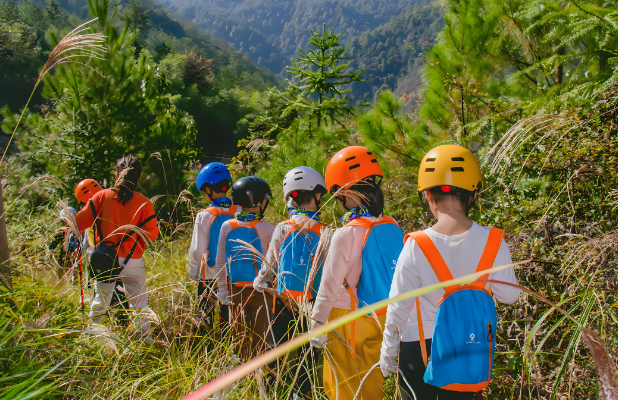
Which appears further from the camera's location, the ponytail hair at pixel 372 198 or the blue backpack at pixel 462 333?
the ponytail hair at pixel 372 198

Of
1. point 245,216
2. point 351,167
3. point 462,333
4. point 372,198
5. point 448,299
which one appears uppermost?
point 351,167

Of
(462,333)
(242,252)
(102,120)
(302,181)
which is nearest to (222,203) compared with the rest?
(242,252)

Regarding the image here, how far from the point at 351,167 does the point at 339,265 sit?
2.15ft

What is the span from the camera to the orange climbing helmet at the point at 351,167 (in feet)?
7.70

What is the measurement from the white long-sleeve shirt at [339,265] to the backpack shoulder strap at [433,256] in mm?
513

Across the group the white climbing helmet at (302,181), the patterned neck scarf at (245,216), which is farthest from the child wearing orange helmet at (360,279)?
the patterned neck scarf at (245,216)

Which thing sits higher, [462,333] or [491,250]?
[491,250]

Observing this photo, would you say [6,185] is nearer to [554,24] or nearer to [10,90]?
[554,24]

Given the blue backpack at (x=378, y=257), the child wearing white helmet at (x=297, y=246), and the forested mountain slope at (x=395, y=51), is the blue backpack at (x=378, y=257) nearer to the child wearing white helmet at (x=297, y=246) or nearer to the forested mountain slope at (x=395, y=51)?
the child wearing white helmet at (x=297, y=246)

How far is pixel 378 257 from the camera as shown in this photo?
2.09 m

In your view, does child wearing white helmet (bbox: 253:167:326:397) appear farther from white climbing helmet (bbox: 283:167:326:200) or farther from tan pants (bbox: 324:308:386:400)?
tan pants (bbox: 324:308:386:400)

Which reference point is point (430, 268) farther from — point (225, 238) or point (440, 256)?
point (225, 238)

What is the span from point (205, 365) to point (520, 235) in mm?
2426

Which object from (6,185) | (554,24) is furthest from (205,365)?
(6,185)
